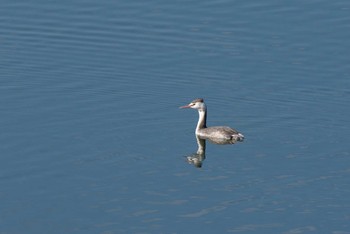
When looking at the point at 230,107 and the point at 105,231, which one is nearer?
the point at 105,231

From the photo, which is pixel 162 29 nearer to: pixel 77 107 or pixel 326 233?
pixel 77 107

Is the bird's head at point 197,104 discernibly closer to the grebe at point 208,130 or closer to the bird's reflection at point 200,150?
the grebe at point 208,130

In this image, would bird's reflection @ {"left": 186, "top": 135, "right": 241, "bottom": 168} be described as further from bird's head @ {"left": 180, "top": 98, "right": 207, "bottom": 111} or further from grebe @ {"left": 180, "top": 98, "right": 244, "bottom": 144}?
bird's head @ {"left": 180, "top": 98, "right": 207, "bottom": 111}

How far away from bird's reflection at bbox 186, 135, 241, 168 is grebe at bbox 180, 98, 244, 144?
74 millimetres

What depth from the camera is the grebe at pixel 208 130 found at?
38847 mm

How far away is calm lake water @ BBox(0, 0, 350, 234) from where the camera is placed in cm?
3338

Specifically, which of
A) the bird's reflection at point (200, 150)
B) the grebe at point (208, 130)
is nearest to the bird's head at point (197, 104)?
the grebe at point (208, 130)

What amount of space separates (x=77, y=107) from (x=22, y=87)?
8.18 ft

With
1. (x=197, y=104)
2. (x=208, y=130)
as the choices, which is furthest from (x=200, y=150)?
(x=197, y=104)

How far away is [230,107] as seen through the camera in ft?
135

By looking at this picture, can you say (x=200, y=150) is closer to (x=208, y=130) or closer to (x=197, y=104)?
(x=208, y=130)

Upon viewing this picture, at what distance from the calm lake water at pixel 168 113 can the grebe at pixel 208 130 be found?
34 cm

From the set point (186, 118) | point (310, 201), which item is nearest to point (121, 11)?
point (186, 118)

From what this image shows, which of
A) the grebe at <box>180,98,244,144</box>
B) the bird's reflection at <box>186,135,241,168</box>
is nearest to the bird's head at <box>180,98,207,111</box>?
the grebe at <box>180,98,244,144</box>
